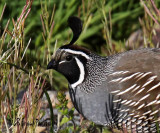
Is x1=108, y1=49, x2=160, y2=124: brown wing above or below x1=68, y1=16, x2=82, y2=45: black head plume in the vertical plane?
below

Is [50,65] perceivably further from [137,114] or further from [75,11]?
[75,11]

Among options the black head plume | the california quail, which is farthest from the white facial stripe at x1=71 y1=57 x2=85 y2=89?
the black head plume

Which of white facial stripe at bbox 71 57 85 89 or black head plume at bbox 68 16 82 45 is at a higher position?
black head plume at bbox 68 16 82 45

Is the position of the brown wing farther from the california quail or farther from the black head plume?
the black head plume

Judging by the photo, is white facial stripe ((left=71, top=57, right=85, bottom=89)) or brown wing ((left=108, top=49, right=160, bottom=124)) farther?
white facial stripe ((left=71, top=57, right=85, bottom=89))

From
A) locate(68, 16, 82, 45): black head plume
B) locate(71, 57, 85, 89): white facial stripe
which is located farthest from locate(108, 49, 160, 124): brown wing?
locate(68, 16, 82, 45): black head plume

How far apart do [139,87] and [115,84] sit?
0.67 ft

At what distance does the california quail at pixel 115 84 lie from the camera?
334 cm

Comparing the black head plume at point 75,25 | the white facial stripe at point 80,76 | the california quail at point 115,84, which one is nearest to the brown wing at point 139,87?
the california quail at point 115,84

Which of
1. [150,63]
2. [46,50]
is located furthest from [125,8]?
[150,63]

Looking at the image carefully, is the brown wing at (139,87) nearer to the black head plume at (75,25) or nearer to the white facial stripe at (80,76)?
the white facial stripe at (80,76)

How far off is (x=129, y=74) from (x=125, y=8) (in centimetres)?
331

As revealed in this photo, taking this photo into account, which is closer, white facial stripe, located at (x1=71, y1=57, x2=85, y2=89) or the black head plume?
the black head plume

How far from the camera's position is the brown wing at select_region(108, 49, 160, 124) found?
3336mm
